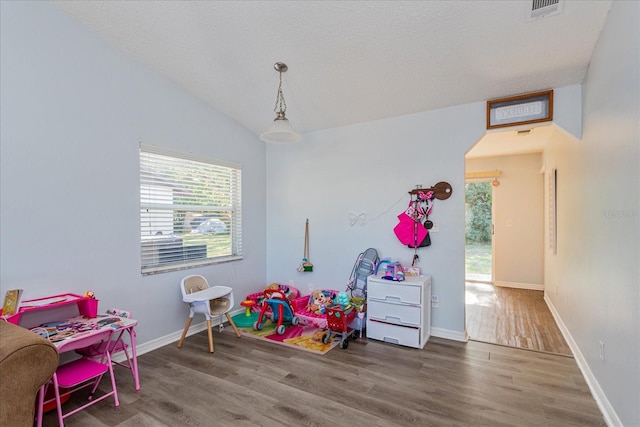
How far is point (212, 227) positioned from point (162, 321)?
1.21m

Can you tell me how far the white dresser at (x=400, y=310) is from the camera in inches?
126

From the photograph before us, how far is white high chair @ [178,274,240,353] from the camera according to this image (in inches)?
125

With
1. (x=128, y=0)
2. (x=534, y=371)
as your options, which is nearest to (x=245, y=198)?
(x=128, y=0)

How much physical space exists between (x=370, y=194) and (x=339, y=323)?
1.60 metres

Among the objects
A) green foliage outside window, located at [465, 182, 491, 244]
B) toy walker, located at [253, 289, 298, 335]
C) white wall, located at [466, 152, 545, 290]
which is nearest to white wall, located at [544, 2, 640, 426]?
toy walker, located at [253, 289, 298, 335]

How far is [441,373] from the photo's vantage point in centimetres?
270

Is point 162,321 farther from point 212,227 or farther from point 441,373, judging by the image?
point 441,373

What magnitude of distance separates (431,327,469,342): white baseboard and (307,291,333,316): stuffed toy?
122 cm

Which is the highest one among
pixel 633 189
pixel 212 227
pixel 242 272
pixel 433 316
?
pixel 633 189

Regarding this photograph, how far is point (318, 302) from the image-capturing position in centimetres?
388

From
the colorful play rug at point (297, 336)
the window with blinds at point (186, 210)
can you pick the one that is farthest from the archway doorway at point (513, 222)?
the window with blinds at point (186, 210)

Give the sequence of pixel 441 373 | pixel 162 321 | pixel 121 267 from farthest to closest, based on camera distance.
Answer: pixel 162 321
pixel 121 267
pixel 441 373

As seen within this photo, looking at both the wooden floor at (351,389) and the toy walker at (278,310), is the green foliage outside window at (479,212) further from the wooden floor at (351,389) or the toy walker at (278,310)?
the toy walker at (278,310)

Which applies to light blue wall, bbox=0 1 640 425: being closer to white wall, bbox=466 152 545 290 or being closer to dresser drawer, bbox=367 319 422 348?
dresser drawer, bbox=367 319 422 348
